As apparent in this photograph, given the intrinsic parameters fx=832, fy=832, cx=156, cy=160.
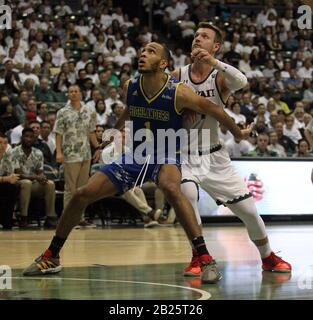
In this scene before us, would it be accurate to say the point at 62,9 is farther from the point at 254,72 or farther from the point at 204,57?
the point at 204,57

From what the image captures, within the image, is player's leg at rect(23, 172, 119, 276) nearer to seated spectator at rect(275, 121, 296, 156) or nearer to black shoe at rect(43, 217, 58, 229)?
black shoe at rect(43, 217, 58, 229)

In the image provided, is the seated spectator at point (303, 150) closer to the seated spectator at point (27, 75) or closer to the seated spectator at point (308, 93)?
the seated spectator at point (308, 93)

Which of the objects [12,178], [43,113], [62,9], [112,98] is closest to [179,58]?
[62,9]

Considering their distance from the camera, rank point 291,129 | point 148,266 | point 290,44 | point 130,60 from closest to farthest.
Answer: point 148,266 → point 291,129 → point 130,60 → point 290,44

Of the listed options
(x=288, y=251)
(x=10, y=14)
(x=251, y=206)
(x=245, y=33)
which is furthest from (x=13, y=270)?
(x=245, y=33)

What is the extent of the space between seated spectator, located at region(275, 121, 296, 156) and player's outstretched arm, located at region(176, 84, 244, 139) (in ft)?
32.2

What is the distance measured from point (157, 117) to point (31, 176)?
681cm

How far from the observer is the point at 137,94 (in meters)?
7.44

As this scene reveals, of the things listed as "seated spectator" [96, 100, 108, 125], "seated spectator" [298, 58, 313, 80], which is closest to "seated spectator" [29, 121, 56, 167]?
"seated spectator" [96, 100, 108, 125]

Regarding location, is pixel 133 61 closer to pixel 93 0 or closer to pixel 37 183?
pixel 93 0

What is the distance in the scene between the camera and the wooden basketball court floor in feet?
20.4

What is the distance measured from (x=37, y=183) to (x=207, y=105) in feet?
23.6

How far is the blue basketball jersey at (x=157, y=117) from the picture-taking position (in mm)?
7293

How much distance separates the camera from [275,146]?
16.5 m
